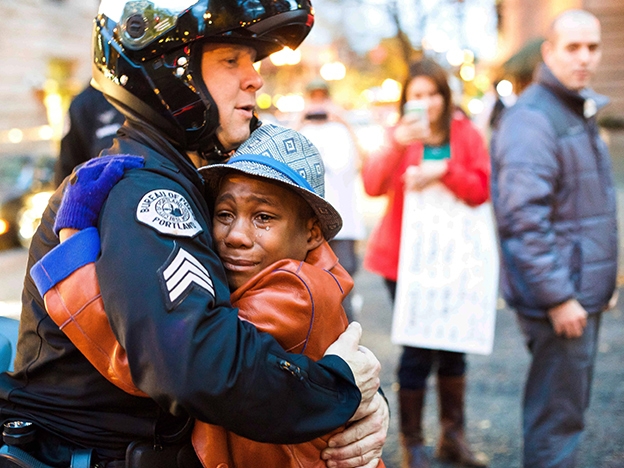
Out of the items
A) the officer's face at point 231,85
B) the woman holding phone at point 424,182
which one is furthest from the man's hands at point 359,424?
the woman holding phone at point 424,182

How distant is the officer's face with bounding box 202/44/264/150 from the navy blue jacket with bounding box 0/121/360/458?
21 cm

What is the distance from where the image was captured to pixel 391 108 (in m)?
24.6

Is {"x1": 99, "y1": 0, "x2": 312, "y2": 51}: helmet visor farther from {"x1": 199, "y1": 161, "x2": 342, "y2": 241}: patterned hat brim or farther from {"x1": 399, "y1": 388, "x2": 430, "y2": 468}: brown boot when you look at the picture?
Result: {"x1": 399, "y1": 388, "x2": 430, "y2": 468}: brown boot

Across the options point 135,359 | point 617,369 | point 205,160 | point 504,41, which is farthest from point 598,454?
point 504,41

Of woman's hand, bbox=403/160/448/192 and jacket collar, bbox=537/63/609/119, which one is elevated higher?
jacket collar, bbox=537/63/609/119

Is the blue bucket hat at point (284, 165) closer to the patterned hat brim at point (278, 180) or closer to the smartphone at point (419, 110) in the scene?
the patterned hat brim at point (278, 180)

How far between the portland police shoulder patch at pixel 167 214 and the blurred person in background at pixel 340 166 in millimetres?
3889

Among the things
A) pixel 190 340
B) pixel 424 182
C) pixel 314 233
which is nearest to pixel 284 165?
pixel 314 233

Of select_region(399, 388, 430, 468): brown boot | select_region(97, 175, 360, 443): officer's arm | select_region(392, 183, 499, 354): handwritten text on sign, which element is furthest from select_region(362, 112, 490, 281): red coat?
select_region(97, 175, 360, 443): officer's arm

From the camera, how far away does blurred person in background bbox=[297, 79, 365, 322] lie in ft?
18.3

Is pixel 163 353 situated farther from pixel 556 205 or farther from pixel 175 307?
pixel 556 205

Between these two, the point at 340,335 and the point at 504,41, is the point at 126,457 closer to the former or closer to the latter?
the point at 340,335

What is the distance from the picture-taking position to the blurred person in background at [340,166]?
18.3ft

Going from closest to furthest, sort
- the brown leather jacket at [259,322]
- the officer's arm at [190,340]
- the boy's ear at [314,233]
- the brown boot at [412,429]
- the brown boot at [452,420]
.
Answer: the officer's arm at [190,340], the brown leather jacket at [259,322], the boy's ear at [314,233], the brown boot at [412,429], the brown boot at [452,420]
